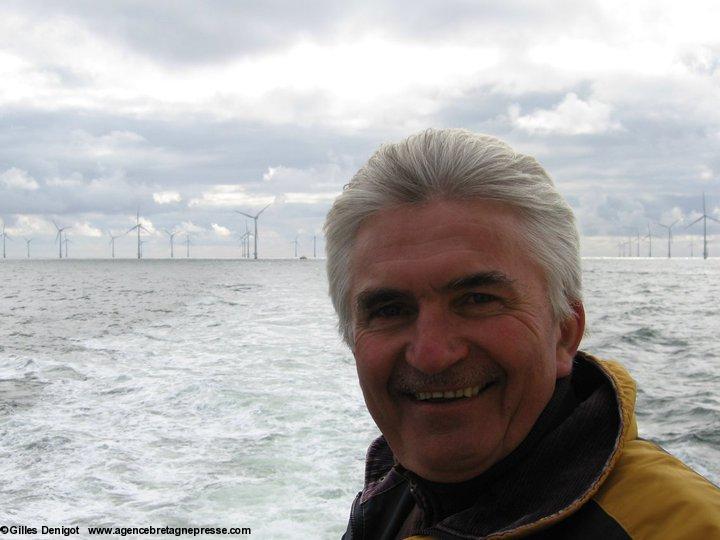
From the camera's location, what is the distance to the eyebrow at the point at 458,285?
2031 mm

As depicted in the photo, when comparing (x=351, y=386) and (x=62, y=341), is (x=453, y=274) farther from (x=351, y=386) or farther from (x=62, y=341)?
(x=62, y=341)

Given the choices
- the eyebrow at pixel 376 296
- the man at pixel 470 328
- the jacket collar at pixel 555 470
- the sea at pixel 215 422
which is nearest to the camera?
the jacket collar at pixel 555 470

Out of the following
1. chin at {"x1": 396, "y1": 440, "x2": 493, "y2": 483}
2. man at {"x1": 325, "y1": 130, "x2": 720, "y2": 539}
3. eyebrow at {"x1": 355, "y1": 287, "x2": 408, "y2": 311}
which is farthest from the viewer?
eyebrow at {"x1": 355, "y1": 287, "x2": 408, "y2": 311}

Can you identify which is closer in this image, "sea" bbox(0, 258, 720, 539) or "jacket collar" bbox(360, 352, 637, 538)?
"jacket collar" bbox(360, 352, 637, 538)

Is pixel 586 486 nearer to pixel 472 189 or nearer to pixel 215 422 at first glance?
pixel 472 189

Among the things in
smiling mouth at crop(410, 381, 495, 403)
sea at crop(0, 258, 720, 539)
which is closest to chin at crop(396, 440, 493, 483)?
smiling mouth at crop(410, 381, 495, 403)

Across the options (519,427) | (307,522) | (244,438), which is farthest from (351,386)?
(519,427)

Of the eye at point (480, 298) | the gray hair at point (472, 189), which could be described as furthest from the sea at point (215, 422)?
the eye at point (480, 298)

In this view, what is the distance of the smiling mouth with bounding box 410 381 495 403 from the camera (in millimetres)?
2033

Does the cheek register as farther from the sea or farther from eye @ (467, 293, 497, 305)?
the sea

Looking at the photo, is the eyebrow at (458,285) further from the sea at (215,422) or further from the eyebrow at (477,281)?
the sea at (215,422)

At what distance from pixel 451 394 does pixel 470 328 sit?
0.67ft

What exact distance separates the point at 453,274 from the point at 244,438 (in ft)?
26.2

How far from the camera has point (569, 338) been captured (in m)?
2.29
